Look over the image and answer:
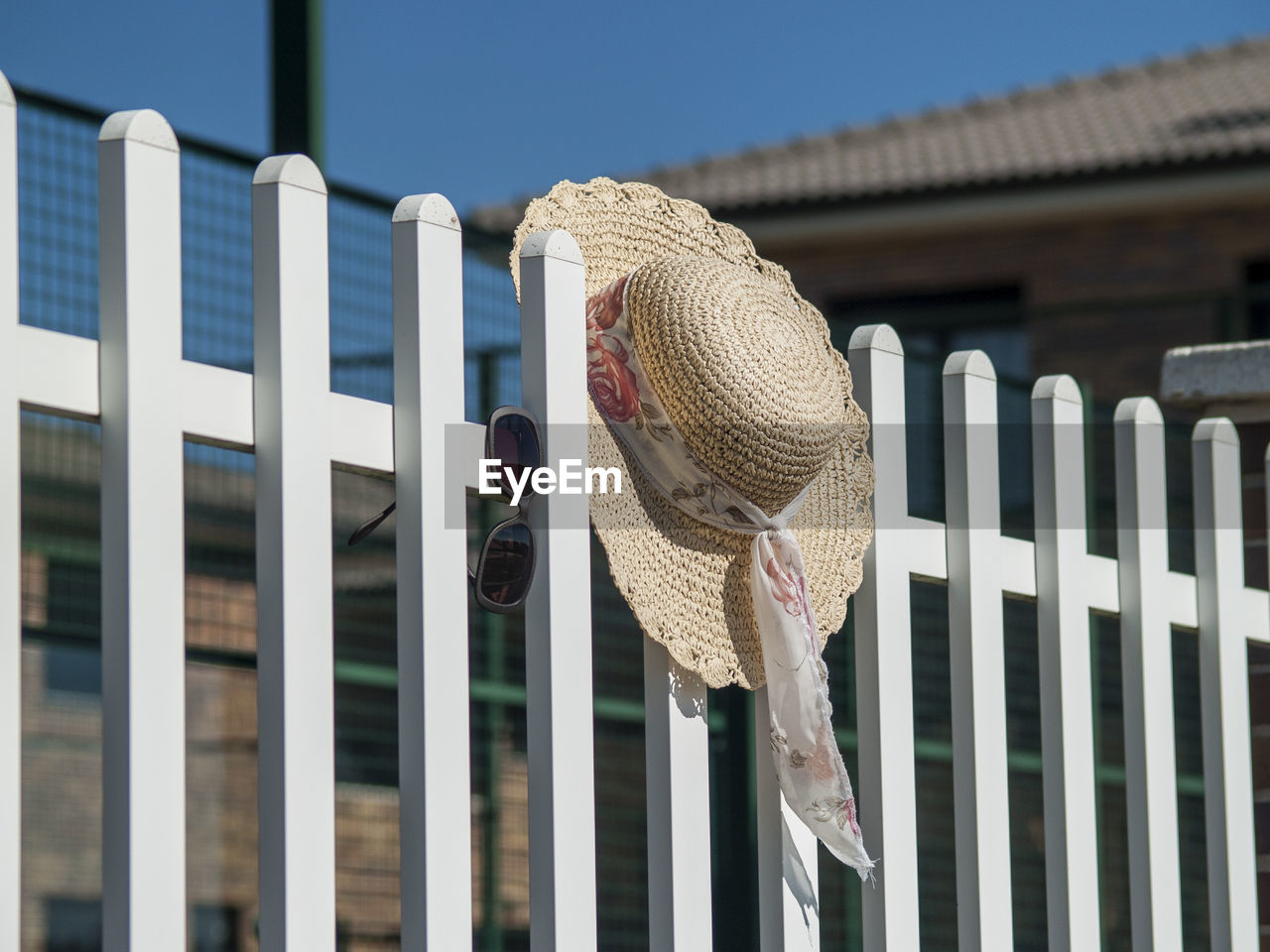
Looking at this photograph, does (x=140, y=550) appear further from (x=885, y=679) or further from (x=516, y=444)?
(x=885, y=679)

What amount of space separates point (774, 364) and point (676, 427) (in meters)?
0.16

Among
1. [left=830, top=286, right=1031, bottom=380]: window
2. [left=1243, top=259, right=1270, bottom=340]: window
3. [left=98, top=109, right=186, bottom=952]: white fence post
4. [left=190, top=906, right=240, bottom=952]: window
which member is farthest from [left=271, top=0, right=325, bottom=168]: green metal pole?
[left=830, top=286, right=1031, bottom=380]: window

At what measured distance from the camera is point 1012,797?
21.7 ft

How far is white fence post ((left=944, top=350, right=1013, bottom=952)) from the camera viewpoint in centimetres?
253

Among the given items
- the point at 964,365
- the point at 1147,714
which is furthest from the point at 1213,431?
the point at 964,365

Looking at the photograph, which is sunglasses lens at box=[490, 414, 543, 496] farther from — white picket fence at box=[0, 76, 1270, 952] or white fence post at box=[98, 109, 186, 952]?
white fence post at box=[98, 109, 186, 952]

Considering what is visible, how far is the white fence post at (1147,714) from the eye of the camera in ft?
9.50

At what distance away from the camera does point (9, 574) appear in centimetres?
140

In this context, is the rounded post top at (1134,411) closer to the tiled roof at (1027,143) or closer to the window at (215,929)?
the window at (215,929)

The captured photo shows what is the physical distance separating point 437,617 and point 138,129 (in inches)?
22.2

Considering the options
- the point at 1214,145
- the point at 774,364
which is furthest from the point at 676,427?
the point at 1214,145

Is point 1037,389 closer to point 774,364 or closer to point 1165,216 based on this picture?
point 774,364

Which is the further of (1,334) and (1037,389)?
(1037,389)

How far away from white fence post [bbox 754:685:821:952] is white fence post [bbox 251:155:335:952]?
0.75 metres
